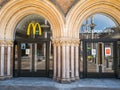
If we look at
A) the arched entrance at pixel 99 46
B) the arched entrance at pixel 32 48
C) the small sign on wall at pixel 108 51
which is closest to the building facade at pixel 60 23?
the arched entrance at pixel 99 46

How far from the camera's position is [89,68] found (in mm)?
9289

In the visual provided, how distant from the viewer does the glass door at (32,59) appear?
30.9 ft

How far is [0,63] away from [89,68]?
4.53 metres

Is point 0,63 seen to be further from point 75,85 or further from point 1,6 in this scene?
point 75,85

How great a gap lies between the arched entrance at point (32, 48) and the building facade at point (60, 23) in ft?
1.40

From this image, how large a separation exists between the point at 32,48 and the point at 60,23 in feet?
7.52

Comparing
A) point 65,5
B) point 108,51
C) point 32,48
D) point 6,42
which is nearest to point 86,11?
point 65,5

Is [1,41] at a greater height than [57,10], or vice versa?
[57,10]

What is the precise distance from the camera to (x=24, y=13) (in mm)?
9047

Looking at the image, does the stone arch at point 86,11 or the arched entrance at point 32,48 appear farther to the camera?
the arched entrance at point 32,48

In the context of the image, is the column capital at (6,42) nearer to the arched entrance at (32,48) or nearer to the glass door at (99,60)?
the arched entrance at (32,48)

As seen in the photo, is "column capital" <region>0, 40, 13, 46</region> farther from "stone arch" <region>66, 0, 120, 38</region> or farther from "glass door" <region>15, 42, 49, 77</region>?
"stone arch" <region>66, 0, 120, 38</region>

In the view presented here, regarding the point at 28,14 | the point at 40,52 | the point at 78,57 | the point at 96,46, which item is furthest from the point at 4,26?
the point at 96,46

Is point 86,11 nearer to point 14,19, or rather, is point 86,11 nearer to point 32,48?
point 32,48
